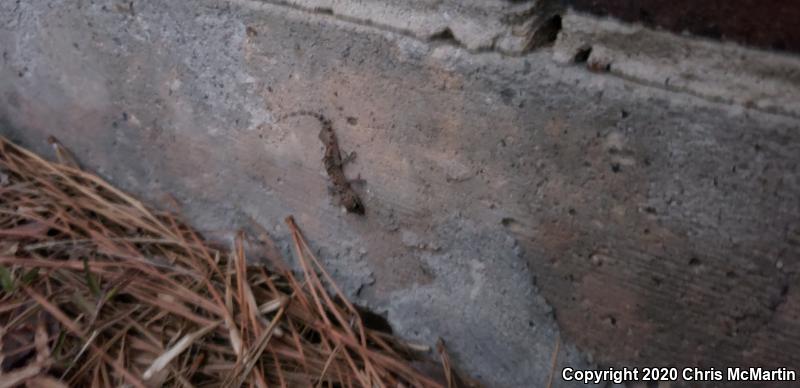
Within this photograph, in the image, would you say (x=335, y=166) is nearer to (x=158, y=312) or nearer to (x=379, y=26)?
(x=379, y=26)

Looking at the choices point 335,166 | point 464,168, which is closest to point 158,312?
point 335,166

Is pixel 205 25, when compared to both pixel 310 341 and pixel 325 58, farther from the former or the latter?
pixel 310 341

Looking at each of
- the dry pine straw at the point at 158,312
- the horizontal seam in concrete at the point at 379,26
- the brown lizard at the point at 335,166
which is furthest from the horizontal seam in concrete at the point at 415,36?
the dry pine straw at the point at 158,312

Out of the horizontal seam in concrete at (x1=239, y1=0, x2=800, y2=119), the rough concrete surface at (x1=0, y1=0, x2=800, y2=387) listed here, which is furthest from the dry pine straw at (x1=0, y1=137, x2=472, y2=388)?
the horizontal seam in concrete at (x1=239, y1=0, x2=800, y2=119)

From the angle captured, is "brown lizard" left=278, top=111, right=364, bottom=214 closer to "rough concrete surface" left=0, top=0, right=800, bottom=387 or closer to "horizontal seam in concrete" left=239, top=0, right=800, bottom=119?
A: "rough concrete surface" left=0, top=0, right=800, bottom=387

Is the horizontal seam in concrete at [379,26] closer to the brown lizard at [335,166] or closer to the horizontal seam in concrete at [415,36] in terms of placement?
the horizontal seam in concrete at [415,36]

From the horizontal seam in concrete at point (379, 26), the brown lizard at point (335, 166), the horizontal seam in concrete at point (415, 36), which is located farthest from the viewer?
the brown lizard at point (335, 166)
